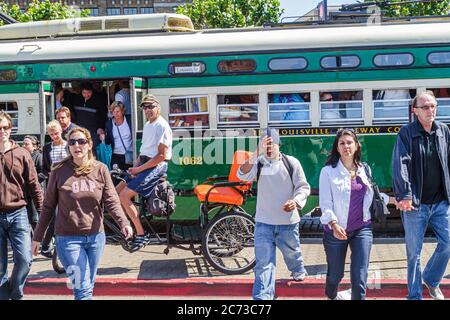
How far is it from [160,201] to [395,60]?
12.9 feet

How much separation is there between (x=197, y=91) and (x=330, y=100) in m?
1.90

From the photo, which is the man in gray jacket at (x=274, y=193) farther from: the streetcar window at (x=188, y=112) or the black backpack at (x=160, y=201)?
the streetcar window at (x=188, y=112)

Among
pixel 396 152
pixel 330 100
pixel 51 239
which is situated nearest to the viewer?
pixel 396 152

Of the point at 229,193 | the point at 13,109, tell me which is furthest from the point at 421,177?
the point at 13,109

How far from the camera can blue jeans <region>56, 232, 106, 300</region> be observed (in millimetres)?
5824

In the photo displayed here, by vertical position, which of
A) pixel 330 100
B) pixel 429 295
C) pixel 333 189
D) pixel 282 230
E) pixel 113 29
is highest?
pixel 113 29

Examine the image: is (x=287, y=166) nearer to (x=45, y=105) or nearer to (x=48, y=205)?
(x=48, y=205)

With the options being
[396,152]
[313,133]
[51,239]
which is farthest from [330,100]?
[51,239]

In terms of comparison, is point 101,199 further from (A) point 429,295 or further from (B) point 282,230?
(A) point 429,295

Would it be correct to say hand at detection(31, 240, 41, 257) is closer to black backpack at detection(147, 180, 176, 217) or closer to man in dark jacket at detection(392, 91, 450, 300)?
black backpack at detection(147, 180, 176, 217)

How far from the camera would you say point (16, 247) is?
663 cm

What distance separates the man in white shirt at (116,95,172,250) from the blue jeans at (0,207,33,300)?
178 centimetres

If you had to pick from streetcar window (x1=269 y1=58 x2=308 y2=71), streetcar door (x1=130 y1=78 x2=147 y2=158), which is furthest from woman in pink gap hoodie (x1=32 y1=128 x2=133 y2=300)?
streetcar window (x1=269 y1=58 x2=308 y2=71)

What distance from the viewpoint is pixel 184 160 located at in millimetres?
9977
